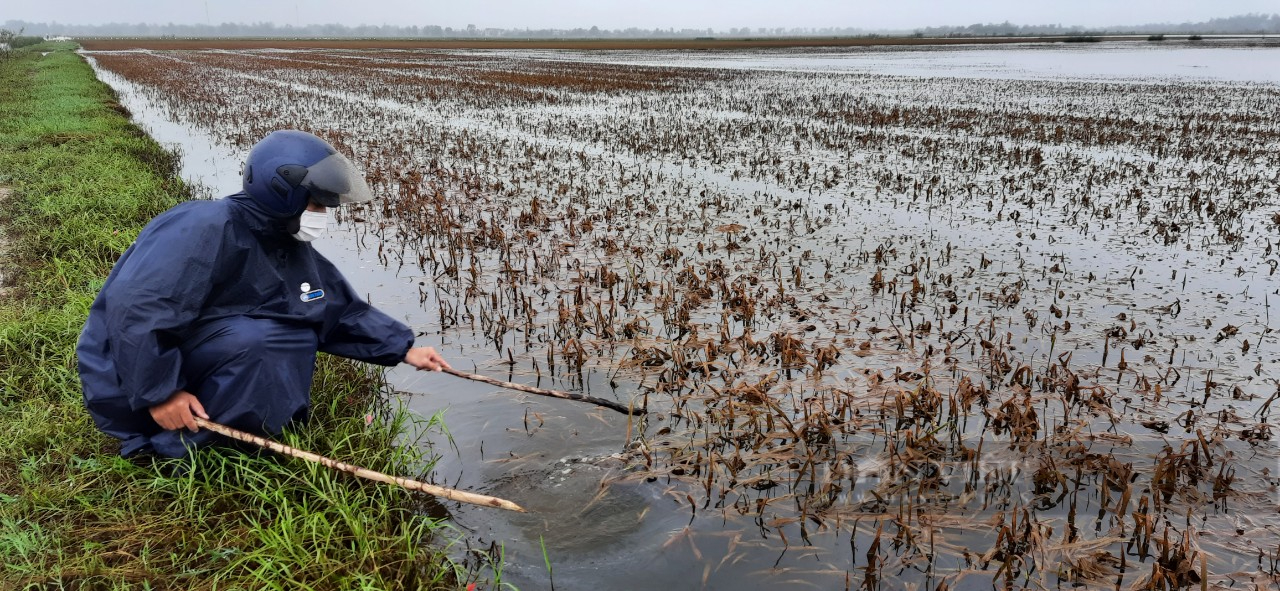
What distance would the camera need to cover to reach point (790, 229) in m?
8.56

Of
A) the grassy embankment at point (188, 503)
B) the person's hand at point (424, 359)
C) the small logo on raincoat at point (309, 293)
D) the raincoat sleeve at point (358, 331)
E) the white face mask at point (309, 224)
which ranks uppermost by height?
the white face mask at point (309, 224)

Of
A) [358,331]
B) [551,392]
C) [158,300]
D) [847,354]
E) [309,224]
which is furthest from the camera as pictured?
[847,354]

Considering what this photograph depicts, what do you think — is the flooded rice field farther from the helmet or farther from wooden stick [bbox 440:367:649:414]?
the helmet

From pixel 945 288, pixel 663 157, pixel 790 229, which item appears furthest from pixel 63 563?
pixel 663 157

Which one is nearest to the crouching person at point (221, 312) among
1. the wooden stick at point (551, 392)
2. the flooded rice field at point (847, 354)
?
the wooden stick at point (551, 392)

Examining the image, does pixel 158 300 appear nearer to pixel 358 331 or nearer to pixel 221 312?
pixel 221 312

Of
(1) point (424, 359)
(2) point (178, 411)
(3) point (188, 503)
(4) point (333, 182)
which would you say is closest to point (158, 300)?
(2) point (178, 411)

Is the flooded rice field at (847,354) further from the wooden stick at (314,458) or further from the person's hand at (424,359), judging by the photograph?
the person's hand at (424,359)

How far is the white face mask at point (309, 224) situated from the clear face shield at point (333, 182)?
3.2 inches

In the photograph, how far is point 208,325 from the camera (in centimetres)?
311

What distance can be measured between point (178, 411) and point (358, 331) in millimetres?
909

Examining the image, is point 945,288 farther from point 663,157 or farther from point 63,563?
point 663,157

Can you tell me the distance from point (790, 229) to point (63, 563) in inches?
285

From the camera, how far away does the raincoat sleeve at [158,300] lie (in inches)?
110
